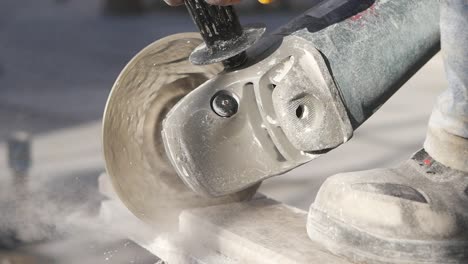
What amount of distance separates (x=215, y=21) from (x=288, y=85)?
0.67 ft

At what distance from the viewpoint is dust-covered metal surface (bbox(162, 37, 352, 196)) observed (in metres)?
1.52

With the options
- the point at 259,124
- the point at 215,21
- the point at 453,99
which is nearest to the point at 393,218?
the point at 453,99

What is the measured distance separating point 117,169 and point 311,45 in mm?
599

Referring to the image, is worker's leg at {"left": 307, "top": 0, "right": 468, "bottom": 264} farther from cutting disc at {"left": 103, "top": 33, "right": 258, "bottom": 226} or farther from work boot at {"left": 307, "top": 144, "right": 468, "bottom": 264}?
cutting disc at {"left": 103, "top": 33, "right": 258, "bottom": 226}

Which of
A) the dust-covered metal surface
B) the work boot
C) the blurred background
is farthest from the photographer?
the blurred background

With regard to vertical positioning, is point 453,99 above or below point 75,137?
above

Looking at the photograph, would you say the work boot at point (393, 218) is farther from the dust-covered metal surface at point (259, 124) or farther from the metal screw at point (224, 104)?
the metal screw at point (224, 104)

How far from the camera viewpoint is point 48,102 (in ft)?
14.1

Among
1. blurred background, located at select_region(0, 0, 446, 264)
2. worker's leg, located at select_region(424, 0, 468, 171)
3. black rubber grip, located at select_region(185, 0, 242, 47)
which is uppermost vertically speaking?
black rubber grip, located at select_region(185, 0, 242, 47)

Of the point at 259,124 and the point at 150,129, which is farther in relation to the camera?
the point at 150,129

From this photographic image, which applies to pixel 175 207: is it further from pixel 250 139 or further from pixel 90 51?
pixel 90 51

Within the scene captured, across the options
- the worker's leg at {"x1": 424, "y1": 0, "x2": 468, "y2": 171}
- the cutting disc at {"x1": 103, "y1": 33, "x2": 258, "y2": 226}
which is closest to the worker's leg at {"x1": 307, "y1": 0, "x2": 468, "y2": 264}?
the worker's leg at {"x1": 424, "y1": 0, "x2": 468, "y2": 171}

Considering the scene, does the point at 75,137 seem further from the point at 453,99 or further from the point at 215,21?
the point at 453,99

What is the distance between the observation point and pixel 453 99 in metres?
1.47
